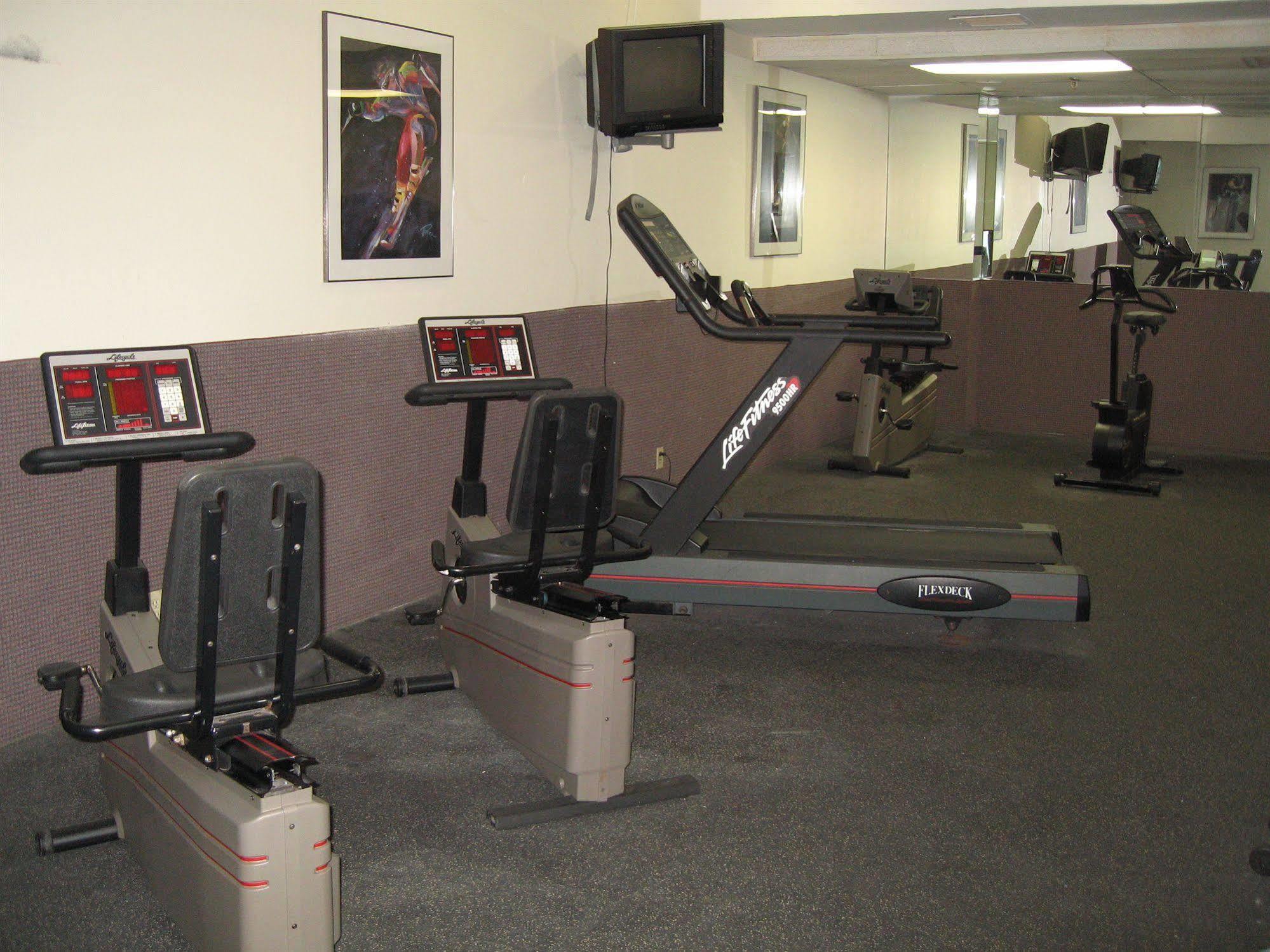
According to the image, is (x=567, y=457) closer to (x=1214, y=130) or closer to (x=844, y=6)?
(x=844, y=6)

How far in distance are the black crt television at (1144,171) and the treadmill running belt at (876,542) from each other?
5.02 metres

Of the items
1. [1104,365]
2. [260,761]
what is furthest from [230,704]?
[1104,365]

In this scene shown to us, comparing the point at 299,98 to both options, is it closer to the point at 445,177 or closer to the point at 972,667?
the point at 445,177

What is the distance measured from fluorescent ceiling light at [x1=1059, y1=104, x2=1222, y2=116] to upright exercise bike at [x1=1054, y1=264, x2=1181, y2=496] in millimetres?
2026

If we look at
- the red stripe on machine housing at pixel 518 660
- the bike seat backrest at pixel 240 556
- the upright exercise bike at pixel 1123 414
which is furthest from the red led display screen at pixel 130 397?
the upright exercise bike at pixel 1123 414

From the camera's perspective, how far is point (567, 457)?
9.91ft

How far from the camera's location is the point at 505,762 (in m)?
3.34

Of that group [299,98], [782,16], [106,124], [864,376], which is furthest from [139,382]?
[864,376]

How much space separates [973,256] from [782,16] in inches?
137

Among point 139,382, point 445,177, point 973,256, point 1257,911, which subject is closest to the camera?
point 1257,911

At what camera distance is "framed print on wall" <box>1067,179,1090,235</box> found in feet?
31.4

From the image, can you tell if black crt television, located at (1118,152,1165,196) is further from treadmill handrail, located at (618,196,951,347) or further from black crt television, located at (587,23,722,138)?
treadmill handrail, located at (618,196,951,347)

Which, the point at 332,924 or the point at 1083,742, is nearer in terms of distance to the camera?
the point at 332,924

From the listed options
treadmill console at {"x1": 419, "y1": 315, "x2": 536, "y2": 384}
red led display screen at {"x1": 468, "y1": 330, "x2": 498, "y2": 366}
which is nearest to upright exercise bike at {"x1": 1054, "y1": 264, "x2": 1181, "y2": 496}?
treadmill console at {"x1": 419, "y1": 315, "x2": 536, "y2": 384}
